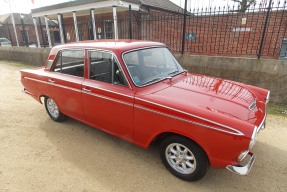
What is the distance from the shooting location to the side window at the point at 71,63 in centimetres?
356

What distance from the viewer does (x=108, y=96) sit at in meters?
3.08

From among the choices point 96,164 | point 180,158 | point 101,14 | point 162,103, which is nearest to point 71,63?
point 96,164

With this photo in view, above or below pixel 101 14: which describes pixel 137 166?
below

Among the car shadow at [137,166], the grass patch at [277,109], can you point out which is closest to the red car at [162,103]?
the car shadow at [137,166]

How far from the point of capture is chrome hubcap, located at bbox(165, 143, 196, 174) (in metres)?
2.67

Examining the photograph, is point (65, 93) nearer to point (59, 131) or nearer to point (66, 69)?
point (66, 69)

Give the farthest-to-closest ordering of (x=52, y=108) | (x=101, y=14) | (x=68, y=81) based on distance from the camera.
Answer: (x=101, y=14), (x=52, y=108), (x=68, y=81)

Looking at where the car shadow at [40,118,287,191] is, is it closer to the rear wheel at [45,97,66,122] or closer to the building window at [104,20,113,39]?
the rear wheel at [45,97,66,122]

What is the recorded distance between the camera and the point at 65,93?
3.80 m

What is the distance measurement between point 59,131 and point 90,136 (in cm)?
74

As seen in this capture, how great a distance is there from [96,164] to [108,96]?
3.56 feet

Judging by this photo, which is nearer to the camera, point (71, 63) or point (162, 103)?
point (162, 103)

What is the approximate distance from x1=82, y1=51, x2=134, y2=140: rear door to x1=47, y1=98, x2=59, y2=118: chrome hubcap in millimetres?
1254

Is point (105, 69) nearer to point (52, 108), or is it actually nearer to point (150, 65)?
point (150, 65)
